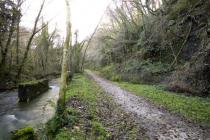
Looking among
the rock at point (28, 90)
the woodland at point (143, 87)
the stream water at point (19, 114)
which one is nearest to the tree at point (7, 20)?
the woodland at point (143, 87)

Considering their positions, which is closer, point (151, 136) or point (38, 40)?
point (151, 136)

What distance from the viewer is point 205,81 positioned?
46.3 feet

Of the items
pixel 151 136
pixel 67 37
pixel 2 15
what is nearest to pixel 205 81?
pixel 151 136

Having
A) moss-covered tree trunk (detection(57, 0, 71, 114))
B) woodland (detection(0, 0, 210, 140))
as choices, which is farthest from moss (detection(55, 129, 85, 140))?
moss-covered tree trunk (detection(57, 0, 71, 114))

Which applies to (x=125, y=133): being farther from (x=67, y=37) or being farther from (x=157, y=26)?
(x=157, y=26)

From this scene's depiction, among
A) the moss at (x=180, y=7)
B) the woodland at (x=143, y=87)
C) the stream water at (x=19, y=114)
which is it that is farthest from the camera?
the moss at (x=180, y=7)

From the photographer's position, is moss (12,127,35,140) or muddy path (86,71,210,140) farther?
muddy path (86,71,210,140)

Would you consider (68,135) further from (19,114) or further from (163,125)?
(19,114)

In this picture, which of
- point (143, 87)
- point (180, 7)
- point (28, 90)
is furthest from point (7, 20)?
point (180, 7)

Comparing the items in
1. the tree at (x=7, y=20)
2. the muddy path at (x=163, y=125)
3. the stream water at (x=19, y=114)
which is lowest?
the stream water at (x=19, y=114)

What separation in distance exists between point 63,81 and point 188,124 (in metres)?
4.95

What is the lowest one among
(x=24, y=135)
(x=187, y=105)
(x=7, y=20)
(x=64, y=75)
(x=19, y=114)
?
(x=19, y=114)

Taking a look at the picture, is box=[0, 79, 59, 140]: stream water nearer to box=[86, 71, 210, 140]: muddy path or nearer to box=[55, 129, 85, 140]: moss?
box=[55, 129, 85, 140]: moss

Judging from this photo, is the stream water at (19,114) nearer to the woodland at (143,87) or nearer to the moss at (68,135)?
the woodland at (143,87)
